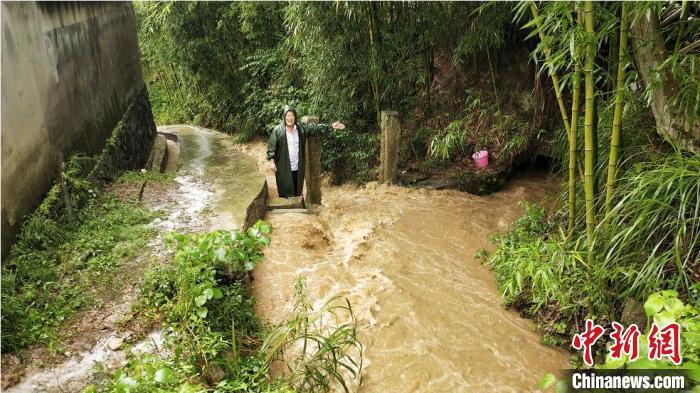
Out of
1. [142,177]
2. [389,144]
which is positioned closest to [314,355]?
[389,144]

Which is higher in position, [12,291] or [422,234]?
[12,291]

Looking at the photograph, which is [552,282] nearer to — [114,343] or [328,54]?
[114,343]

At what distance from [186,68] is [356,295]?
34.4 feet

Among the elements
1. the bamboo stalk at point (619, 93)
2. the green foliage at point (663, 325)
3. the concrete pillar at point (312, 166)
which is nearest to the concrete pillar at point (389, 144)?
the concrete pillar at point (312, 166)

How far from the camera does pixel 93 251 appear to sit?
417 cm

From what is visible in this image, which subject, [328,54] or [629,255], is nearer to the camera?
[629,255]

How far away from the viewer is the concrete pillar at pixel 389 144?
671cm

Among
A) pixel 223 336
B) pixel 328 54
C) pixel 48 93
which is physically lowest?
pixel 223 336

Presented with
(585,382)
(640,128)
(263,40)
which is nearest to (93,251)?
(585,382)

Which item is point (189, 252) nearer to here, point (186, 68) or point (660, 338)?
point (660, 338)

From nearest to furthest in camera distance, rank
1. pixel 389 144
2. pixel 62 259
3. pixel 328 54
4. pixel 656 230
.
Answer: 1. pixel 656 230
2. pixel 62 259
3. pixel 389 144
4. pixel 328 54

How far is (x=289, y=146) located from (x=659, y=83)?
172 inches

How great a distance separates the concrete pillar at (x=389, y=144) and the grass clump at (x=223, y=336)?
335 centimetres

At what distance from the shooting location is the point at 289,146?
6.35m
